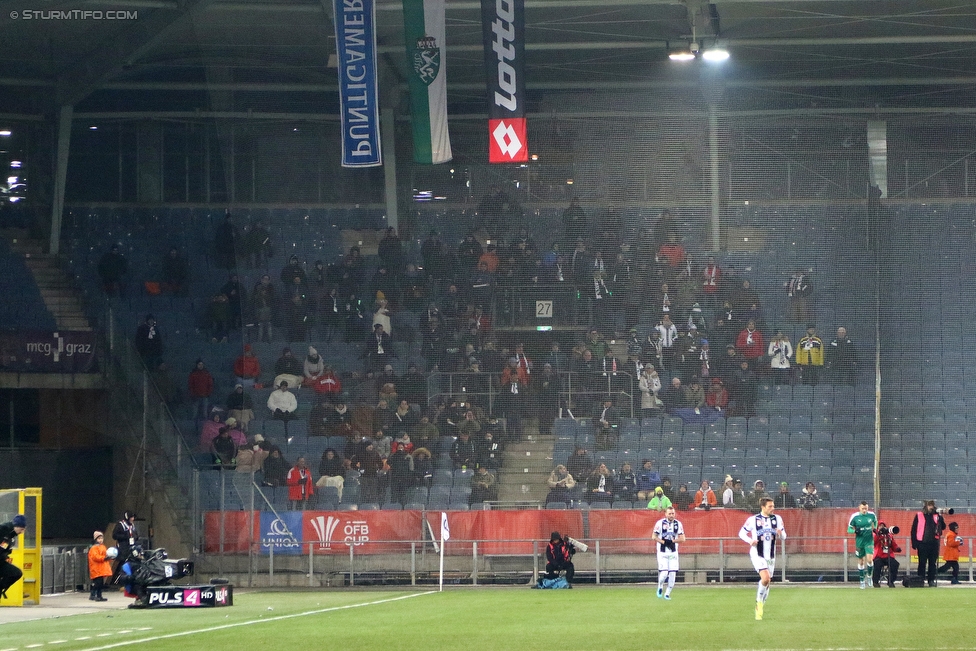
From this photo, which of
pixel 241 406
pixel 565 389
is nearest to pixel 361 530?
pixel 241 406

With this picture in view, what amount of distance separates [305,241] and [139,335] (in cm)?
380

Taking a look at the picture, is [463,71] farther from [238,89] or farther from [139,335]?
[139,335]

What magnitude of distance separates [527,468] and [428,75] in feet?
24.6

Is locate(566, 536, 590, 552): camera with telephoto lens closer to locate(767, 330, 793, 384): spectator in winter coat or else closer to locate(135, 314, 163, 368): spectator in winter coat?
locate(767, 330, 793, 384): spectator in winter coat

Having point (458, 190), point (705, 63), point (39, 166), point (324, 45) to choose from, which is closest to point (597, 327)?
point (458, 190)

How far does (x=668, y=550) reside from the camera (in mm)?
20703

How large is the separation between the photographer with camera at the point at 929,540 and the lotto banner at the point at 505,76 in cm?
955

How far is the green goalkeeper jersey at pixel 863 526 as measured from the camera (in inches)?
912

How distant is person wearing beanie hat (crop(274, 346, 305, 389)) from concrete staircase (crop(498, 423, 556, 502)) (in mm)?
4285

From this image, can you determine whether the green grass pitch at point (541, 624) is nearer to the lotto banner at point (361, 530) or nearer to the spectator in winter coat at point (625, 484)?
the lotto banner at point (361, 530)

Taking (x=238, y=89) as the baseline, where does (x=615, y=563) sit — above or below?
below

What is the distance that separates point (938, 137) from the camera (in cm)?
2842

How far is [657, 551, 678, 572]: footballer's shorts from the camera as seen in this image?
2039 cm

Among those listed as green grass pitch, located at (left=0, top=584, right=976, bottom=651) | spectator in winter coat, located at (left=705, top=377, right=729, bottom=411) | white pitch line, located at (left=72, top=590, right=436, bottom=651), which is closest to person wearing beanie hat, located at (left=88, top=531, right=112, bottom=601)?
green grass pitch, located at (left=0, top=584, right=976, bottom=651)
